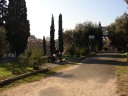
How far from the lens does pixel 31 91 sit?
1617 cm

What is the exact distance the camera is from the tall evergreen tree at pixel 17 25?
2191 inches

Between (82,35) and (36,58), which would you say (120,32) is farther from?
(36,58)

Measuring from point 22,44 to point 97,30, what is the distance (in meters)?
24.5

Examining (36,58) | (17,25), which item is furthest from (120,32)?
Result: (36,58)

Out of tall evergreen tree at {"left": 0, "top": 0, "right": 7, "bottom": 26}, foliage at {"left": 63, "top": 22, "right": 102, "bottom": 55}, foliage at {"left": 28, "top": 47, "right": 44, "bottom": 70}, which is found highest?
tall evergreen tree at {"left": 0, "top": 0, "right": 7, "bottom": 26}

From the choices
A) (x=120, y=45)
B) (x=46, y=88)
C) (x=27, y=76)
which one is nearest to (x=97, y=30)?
(x=120, y=45)

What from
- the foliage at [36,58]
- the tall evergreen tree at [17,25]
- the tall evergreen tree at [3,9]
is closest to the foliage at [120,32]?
the tall evergreen tree at [17,25]

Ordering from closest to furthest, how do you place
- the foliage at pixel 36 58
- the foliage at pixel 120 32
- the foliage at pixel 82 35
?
the foliage at pixel 36 58 < the foliage at pixel 120 32 < the foliage at pixel 82 35

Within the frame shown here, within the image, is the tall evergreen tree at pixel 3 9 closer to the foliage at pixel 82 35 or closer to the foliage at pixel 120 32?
the foliage at pixel 82 35

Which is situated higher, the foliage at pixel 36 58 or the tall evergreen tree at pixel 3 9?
the tall evergreen tree at pixel 3 9

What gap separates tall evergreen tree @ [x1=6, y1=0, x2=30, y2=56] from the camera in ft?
183

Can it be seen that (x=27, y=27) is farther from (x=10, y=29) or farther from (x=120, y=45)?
(x=120, y=45)

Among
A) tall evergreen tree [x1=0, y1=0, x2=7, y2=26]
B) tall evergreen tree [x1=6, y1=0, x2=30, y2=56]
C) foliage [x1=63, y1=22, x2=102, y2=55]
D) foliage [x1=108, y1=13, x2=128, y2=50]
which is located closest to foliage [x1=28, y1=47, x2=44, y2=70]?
foliage [x1=108, y1=13, x2=128, y2=50]

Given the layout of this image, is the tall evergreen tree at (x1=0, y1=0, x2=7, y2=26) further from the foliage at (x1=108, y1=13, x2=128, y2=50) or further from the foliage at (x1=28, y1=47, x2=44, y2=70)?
the foliage at (x1=28, y1=47, x2=44, y2=70)
